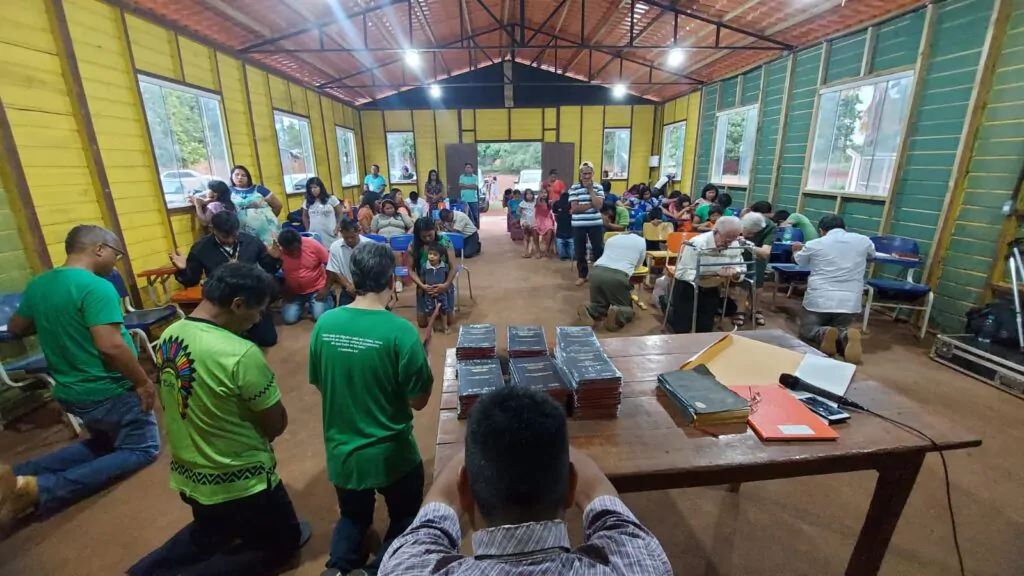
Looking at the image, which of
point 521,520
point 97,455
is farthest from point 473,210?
point 521,520

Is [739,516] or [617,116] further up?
[617,116]

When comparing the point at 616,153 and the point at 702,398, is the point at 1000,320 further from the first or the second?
the point at 616,153

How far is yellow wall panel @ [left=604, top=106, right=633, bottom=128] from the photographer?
12.3m

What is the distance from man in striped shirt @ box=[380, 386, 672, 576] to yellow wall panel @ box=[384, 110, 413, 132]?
13.0 m

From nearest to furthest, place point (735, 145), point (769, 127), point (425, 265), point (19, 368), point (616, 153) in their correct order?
point (19, 368)
point (425, 265)
point (769, 127)
point (735, 145)
point (616, 153)

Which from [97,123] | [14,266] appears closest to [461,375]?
[14,266]

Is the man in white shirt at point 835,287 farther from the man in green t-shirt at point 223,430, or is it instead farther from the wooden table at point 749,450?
the man in green t-shirt at point 223,430

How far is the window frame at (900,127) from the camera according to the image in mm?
4676

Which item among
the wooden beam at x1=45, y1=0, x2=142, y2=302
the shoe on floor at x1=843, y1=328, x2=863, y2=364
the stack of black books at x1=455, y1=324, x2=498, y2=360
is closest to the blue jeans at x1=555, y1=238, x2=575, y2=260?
the shoe on floor at x1=843, y1=328, x2=863, y2=364

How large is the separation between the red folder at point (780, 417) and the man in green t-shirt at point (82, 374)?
9.58 feet

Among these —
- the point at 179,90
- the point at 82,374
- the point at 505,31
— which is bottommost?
the point at 82,374

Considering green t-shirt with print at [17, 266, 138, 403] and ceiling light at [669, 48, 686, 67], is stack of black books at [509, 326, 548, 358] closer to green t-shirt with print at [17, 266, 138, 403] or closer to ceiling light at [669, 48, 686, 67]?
green t-shirt with print at [17, 266, 138, 403]

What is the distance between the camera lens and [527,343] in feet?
5.96

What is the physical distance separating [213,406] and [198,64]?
6.04 metres
